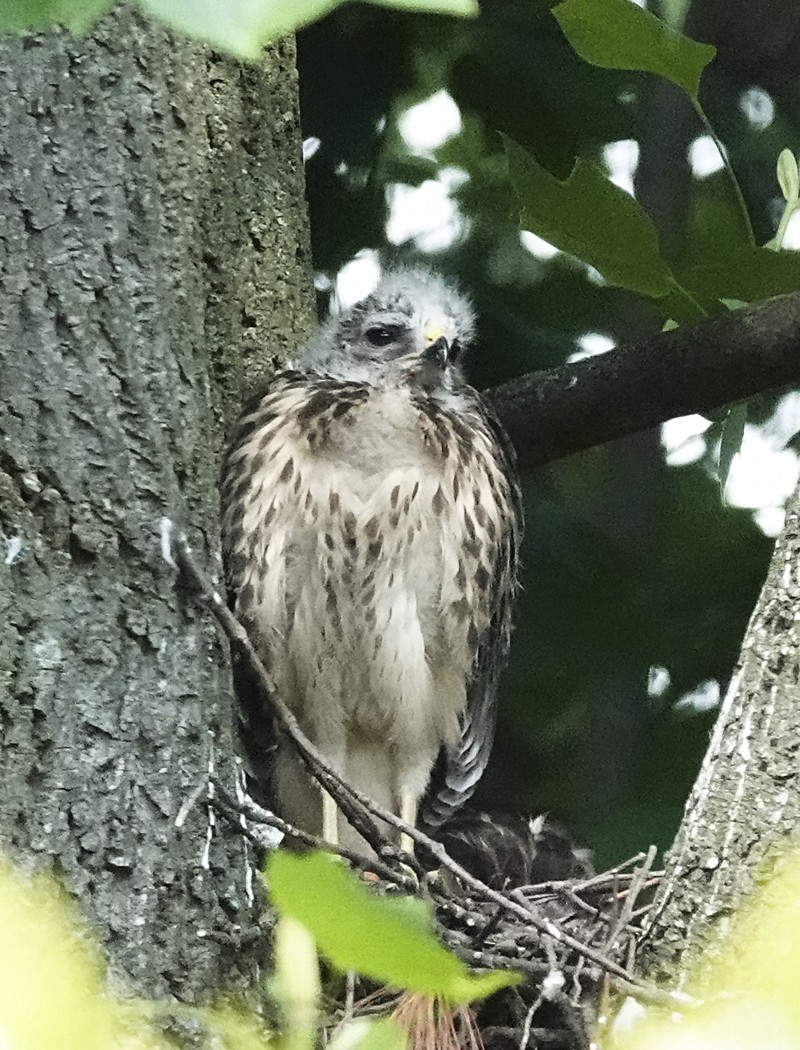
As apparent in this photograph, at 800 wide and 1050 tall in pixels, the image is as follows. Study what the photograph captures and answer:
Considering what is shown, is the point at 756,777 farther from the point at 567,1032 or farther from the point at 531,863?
the point at 531,863

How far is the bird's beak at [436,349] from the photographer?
1.95 meters

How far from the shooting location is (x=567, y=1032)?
148 cm

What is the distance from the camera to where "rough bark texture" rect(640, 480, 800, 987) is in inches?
45.5

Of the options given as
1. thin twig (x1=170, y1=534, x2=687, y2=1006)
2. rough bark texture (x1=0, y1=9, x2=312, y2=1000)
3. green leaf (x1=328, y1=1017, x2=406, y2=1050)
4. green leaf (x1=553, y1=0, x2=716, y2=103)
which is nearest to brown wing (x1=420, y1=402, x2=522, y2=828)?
thin twig (x1=170, y1=534, x2=687, y2=1006)

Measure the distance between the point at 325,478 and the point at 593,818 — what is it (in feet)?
2.48

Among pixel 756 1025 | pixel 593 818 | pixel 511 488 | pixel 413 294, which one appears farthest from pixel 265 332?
pixel 756 1025

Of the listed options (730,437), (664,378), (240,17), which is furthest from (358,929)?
(730,437)

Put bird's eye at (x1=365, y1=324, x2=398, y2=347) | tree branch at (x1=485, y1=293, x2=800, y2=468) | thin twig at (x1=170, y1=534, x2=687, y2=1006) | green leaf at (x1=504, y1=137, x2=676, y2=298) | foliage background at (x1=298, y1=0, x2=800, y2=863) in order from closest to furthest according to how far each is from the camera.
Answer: thin twig at (x1=170, y1=534, x2=687, y2=1006), green leaf at (x1=504, y1=137, x2=676, y2=298), tree branch at (x1=485, y1=293, x2=800, y2=468), bird's eye at (x1=365, y1=324, x2=398, y2=347), foliage background at (x1=298, y1=0, x2=800, y2=863)

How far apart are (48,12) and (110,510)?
819 mm

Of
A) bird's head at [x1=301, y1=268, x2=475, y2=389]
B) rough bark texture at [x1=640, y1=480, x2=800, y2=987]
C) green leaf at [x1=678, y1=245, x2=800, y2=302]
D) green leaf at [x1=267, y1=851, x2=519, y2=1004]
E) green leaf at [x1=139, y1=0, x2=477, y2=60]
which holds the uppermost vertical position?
bird's head at [x1=301, y1=268, x2=475, y2=389]

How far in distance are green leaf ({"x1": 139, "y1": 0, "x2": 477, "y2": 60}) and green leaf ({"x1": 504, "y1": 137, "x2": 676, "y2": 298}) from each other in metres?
1.40

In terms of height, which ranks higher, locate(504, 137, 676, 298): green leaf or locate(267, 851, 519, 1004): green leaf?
locate(504, 137, 676, 298): green leaf

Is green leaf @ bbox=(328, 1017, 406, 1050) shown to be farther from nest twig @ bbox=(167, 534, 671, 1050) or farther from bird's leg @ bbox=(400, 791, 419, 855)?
bird's leg @ bbox=(400, 791, 419, 855)

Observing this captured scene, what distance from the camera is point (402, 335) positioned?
6.63 feet
